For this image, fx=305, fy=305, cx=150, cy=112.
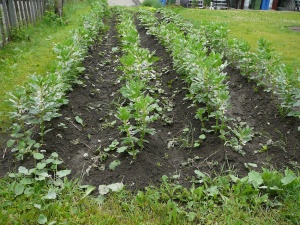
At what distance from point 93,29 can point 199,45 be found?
327 centimetres

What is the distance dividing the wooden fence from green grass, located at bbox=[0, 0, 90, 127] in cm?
20

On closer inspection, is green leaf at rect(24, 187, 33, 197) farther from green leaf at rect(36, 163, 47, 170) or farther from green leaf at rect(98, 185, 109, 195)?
green leaf at rect(98, 185, 109, 195)

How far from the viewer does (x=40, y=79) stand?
3.36 m

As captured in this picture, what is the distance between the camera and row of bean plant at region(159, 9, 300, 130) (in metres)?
3.84

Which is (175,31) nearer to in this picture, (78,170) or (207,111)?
(207,111)

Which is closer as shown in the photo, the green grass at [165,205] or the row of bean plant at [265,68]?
the green grass at [165,205]

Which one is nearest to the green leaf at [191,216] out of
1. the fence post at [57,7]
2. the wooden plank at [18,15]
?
the wooden plank at [18,15]

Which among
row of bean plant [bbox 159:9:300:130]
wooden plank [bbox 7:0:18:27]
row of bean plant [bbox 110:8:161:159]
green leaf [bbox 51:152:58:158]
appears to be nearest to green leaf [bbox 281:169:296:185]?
row of bean plant [bbox 159:9:300:130]

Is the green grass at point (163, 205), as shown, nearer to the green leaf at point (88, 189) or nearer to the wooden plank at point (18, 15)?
the green leaf at point (88, 189)

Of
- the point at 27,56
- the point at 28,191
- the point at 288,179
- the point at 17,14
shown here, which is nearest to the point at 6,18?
the point at 17,14

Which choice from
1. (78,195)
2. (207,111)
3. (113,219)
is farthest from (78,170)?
(207,111)

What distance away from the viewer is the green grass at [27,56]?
16.7 feet

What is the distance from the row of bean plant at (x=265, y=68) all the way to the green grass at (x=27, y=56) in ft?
10.1

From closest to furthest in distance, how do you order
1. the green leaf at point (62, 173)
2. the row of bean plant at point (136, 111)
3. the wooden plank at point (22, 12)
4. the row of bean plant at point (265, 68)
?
the green leaf at point (62, 173) → the row of bean plant at point (136, 111) → the row of bean plant at point (265, 68) → the wooden plank at point (22, 12)
